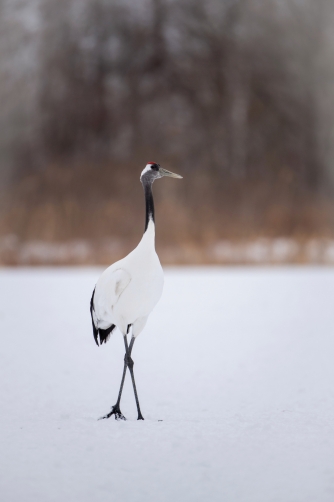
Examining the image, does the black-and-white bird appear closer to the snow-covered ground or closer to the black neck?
the black neck

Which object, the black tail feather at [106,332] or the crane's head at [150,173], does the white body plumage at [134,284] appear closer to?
the crane's head at [150,173]

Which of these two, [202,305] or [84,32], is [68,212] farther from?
[202,305]

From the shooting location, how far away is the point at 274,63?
11438 mm

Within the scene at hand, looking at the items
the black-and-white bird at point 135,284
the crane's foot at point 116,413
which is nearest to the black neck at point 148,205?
the black-and-white bird at point 135,284

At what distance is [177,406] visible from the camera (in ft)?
10.5

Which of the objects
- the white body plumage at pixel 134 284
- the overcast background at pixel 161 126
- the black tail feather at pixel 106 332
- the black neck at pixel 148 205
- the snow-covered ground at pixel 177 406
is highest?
the overcast background at pixel 161 126

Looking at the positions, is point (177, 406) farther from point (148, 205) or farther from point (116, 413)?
point (148, 205)

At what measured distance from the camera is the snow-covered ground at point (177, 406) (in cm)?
207

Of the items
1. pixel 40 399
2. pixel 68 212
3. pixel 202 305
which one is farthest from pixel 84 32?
pixel 40 399

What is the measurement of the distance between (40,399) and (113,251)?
748 cm

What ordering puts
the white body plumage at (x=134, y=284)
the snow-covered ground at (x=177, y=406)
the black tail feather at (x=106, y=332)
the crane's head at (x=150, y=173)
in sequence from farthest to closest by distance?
the black tail feather at (x=106, y=332)
the crane's head at (x=150, y=173)
the white body plumage at (x=134, y=284)
the snow-covered ground at (x=177, y=406)

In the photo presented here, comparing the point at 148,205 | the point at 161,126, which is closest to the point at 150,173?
the point at 148,205

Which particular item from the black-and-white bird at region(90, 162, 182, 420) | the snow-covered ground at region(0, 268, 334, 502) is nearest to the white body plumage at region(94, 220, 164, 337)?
the black-and-white bird at region(90, 162, 182, 420)

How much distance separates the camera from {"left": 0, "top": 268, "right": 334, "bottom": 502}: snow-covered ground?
6.79 ft
